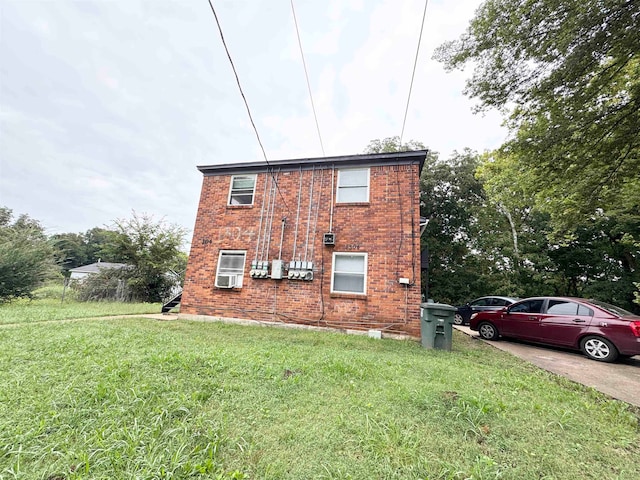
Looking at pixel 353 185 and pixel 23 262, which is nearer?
pixel 353 185

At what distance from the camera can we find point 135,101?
1014 cm

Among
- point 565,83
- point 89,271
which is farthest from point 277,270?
point 89,271

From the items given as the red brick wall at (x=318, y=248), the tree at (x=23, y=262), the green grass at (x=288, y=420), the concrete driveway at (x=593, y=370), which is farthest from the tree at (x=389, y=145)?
the tree at (x=23, y=262)

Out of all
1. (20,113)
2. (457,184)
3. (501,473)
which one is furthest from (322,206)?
(20,113)

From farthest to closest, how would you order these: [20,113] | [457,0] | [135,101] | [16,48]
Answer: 1. [20,113]
2. [135,101]
3. [16,48]
4. [457,0]

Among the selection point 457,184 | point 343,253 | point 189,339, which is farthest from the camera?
point 457,184

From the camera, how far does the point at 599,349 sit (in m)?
5.32

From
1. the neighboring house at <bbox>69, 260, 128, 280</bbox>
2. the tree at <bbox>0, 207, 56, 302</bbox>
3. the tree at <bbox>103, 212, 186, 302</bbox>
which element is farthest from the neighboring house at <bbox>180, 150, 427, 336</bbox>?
the neighboring house at <bbox>69, 260, 128, 280</bbox>

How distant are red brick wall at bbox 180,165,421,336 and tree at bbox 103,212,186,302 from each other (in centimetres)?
836

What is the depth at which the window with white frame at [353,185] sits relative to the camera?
757 cm

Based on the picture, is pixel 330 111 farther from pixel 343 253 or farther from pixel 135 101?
pixel 135 101

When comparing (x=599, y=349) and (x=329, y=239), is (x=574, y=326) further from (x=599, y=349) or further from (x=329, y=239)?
(x=329, y=239)

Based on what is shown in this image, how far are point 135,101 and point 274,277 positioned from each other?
31.6 feet

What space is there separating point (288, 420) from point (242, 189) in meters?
7.63
